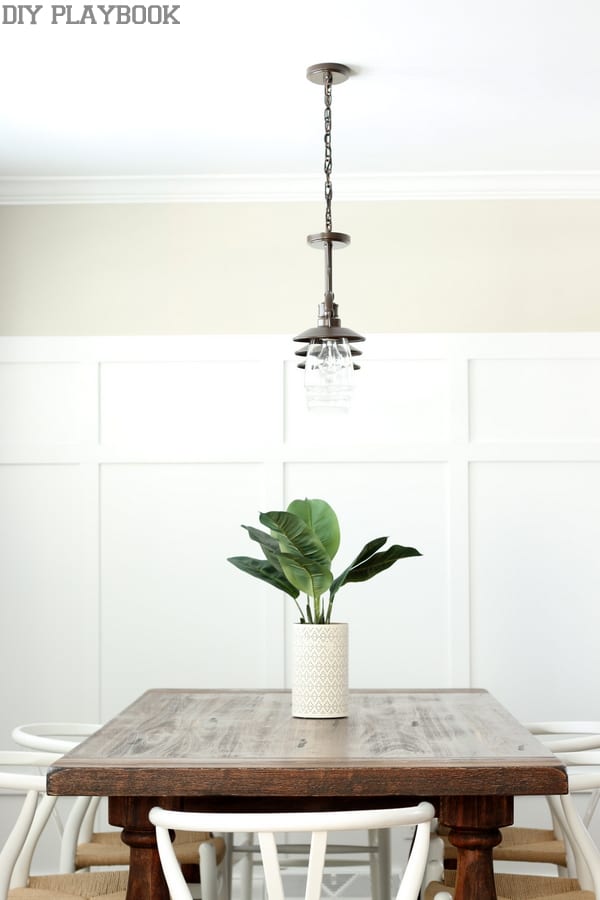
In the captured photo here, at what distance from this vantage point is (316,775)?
6.85 ft

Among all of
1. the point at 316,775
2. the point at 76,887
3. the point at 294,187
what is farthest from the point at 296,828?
the point at 294,187

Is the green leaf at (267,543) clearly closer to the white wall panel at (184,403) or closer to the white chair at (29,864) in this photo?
the white chair at (29,864)

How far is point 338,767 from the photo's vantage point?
210 centimetres

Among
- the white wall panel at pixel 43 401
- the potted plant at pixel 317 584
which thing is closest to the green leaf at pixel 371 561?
the potted plant at pixel 317 584

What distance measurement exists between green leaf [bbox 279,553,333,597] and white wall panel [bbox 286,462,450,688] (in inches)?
48.8

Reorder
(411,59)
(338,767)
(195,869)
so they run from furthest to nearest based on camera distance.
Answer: (411,59), (195,869), (338,767)

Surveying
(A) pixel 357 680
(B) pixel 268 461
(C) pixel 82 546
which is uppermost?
(B) pixel 268 461

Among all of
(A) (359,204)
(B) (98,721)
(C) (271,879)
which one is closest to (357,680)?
(B) (98,721)

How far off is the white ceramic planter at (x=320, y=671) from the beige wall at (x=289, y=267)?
5.44ft

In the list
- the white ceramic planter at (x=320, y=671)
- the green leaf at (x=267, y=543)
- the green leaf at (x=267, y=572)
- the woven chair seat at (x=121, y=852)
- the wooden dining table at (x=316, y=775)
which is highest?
the green leaf at (x=267, y=543)

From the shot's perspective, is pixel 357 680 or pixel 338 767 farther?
pixel 357 680

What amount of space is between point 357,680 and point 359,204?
6.03ft

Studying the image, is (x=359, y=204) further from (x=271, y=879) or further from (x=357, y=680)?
(x=271, y=879)

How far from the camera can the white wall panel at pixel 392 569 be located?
→ 3.98 metres
